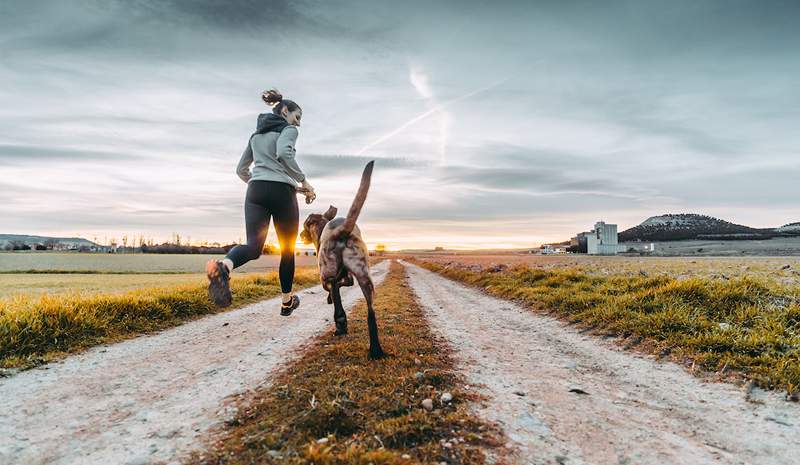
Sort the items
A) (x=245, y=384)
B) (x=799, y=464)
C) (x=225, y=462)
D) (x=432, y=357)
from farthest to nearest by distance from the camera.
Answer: (x=432, y=357), (x=245, y=384), (x=799, y=464), (x=225, y=462)

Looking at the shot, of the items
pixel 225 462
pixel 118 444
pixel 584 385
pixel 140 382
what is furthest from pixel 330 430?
pixel 584 385

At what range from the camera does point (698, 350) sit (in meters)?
5.74

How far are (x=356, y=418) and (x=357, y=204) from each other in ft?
8.27

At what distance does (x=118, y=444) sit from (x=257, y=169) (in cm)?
380

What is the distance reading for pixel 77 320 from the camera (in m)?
6.51

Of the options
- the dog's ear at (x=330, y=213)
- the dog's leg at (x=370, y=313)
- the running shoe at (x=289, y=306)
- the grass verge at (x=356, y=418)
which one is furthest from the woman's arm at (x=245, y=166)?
the grass verge at (x=356, y=418)

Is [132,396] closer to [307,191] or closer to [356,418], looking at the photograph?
[356,418]

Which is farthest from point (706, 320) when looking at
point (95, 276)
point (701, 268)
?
point (95, 276)

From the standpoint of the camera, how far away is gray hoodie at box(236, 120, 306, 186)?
5.47m

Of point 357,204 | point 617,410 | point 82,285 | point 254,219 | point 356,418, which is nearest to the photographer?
point 356,418

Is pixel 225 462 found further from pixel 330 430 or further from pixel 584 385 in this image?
pixel 584 385

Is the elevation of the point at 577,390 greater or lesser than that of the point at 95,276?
greater

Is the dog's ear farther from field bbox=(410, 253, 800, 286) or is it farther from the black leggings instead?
field bbox=(410, 253, 800, 286)

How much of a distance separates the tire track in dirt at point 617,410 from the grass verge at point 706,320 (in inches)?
22.4
